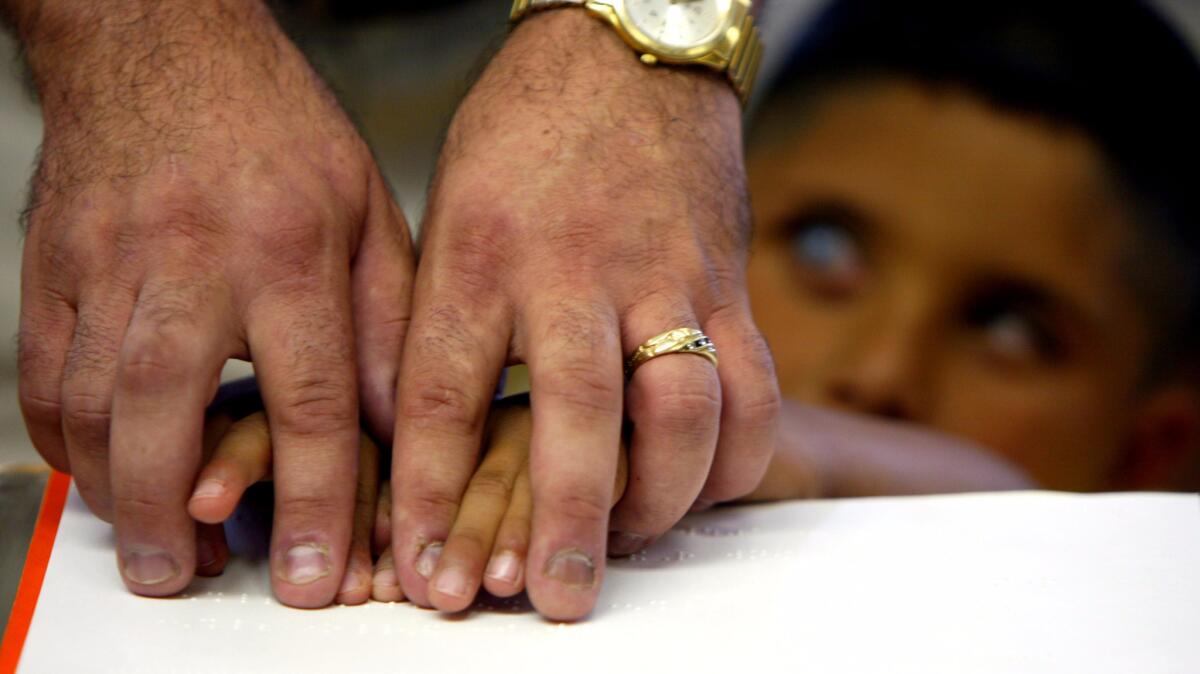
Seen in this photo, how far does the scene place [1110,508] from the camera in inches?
28.5

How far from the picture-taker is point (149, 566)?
55 centimetres

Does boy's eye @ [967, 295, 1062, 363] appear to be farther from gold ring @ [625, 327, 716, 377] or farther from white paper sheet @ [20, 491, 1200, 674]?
gold ring @ [625, 327, 716, 377]

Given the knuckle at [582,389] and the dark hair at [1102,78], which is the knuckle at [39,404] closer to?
the knuckle at [582,389]

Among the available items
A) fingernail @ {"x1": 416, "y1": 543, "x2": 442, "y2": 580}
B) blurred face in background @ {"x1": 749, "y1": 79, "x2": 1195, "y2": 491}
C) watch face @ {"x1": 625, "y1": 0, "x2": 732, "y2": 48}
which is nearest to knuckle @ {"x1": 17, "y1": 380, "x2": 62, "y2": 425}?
fingernail @ {"x1": 416, "y1": 543, "x2": 442, "y2": 580}

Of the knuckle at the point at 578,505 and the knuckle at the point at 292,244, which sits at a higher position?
the knuckle at the point at 292,244

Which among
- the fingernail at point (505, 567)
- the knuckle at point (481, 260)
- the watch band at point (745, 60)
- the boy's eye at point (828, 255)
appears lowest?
the boy's eye at point (828, 255)

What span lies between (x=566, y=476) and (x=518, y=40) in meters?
0.35

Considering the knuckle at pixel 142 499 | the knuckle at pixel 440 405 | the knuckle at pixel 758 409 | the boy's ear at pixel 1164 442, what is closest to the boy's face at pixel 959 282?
the boy's ear at pixel 1164 442

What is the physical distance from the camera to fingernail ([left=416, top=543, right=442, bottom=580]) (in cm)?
56

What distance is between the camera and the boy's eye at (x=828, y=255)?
1.31 m

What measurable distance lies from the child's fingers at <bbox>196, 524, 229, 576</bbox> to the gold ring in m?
0.23

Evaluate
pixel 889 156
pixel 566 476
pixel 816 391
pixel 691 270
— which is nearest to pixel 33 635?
pixel 566 476

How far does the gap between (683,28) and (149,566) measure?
0.47 meters

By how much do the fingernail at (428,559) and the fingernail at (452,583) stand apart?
0.02 meters
